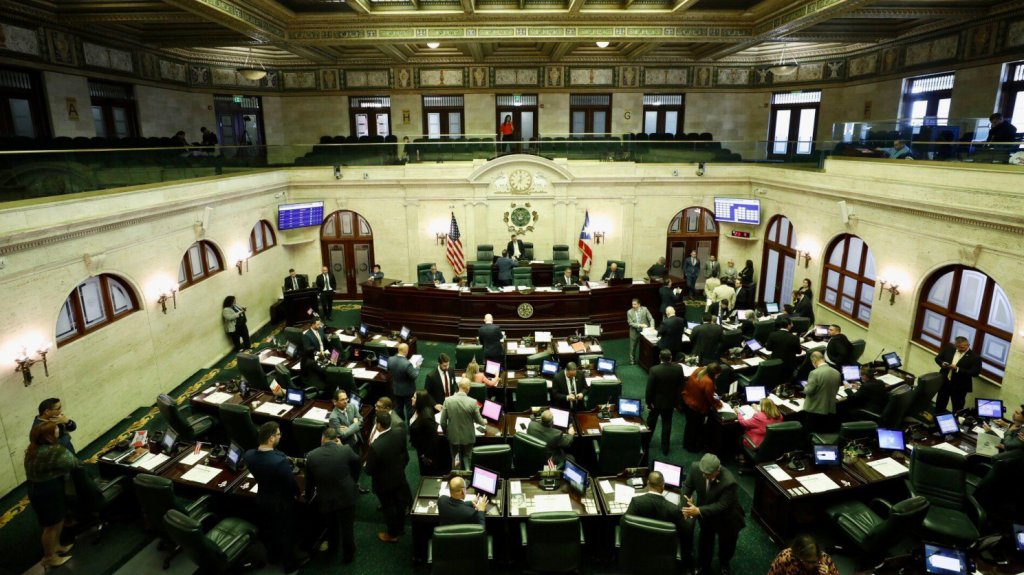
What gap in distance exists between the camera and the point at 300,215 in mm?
16828

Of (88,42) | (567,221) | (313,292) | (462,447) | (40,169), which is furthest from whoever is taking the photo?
(567,221)

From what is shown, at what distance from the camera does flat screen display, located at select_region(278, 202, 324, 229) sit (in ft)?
53.8

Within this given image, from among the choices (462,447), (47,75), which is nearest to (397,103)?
(47,75)

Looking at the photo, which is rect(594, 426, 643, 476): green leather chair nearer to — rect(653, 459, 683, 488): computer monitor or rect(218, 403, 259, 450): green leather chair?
rect(653, 459, 683, 488): computer monitor

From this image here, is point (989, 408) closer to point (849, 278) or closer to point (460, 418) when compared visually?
point (849, 278)

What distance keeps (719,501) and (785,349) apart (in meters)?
5.17

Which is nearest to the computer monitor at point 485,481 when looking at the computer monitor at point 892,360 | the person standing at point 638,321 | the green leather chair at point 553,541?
the green leather chair at point 553,541

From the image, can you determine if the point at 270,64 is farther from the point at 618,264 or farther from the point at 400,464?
the point at 400,464

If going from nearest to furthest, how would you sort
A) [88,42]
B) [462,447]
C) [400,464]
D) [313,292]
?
1. [400,464]
2. [462,447]
3. [88,42]
4. [313,292]

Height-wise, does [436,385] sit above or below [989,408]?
above

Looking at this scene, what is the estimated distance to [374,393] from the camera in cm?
1017

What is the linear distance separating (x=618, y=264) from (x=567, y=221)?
7.62 feet

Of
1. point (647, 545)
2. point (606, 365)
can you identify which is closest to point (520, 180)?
point (606, 365)

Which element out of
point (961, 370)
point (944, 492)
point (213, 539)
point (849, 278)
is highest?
point (849, 278)
